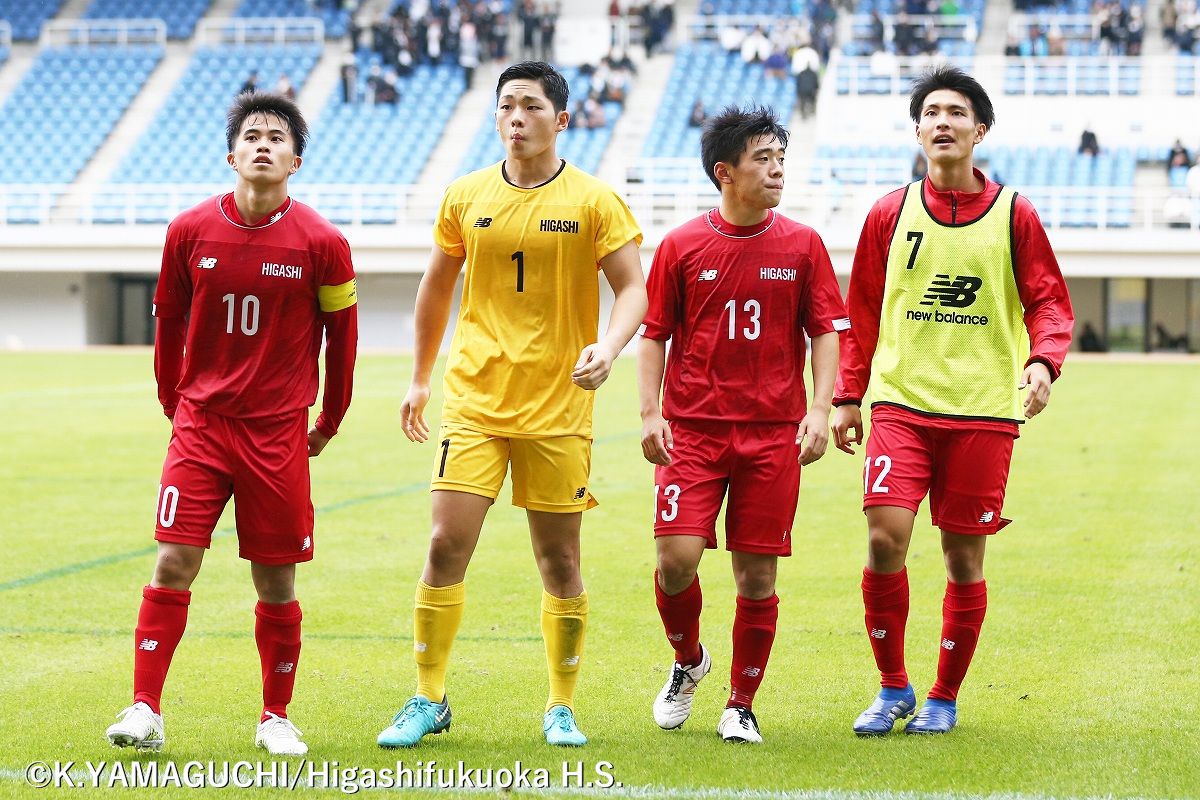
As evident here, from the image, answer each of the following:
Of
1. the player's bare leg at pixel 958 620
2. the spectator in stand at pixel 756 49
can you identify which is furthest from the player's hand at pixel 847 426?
the spectator in stand at pixel 756 49

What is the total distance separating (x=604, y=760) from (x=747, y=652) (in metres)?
0.72

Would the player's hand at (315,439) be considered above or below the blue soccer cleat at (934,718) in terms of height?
above

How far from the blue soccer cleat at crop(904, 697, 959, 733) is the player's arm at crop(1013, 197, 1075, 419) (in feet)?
3.48

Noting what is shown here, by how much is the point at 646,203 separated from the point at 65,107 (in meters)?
18.2

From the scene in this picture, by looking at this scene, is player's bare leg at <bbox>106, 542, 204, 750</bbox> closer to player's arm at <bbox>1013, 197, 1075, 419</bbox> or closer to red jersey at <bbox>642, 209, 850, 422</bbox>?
red jersey at <bbox>642, 209, 850, 422</bbox>

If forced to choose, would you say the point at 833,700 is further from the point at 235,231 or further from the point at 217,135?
the point at 217,135

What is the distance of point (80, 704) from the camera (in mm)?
5613

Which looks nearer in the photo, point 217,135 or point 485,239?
point 485,239

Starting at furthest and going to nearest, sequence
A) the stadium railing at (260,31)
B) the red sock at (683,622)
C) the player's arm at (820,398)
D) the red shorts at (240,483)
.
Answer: the stadium railing at (260,31) → the red sock at (683,622) → the player's arm at (820,398) → the red shorts at (240,483)

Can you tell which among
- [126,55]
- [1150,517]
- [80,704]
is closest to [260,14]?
[126,55]

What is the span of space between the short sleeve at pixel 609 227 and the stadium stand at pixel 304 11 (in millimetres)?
41817

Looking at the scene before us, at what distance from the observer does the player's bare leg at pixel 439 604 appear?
5094 millimetres

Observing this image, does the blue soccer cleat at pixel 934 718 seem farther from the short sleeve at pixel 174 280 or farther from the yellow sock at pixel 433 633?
the short sleeve at pixel 174 280

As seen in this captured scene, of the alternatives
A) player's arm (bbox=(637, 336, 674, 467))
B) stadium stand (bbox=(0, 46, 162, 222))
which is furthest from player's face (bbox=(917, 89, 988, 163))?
stadium stand (bbox=(0, 46, 162, 222))
